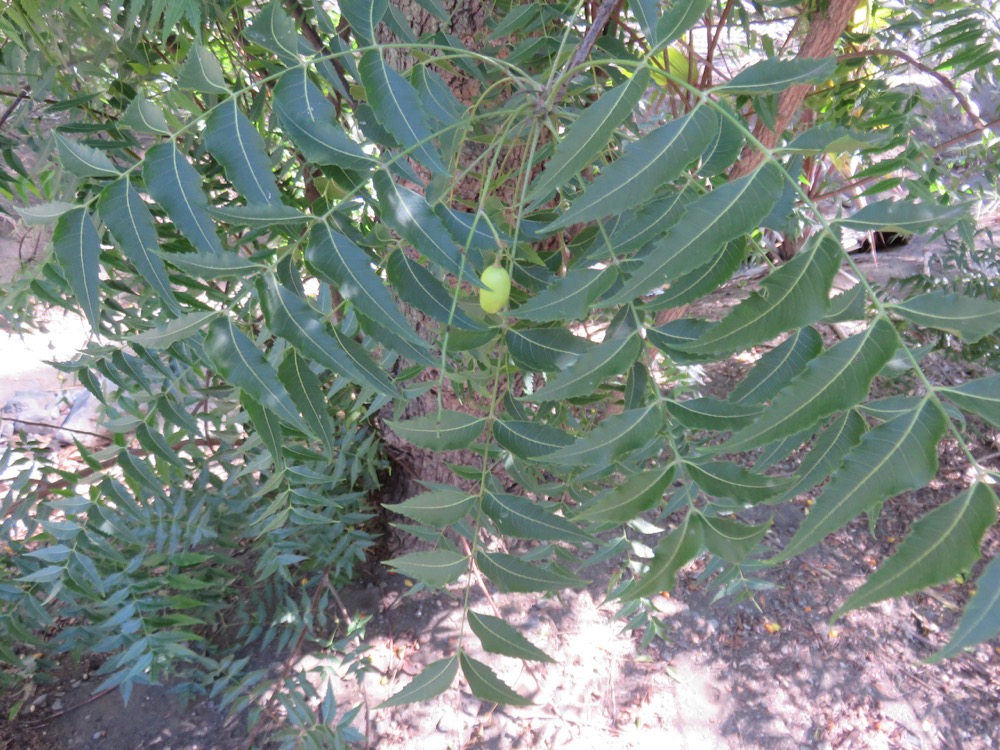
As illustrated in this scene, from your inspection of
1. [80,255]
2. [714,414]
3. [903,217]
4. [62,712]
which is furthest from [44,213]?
[62,712]

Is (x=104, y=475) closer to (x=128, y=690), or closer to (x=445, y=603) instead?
(x=128, y=690)

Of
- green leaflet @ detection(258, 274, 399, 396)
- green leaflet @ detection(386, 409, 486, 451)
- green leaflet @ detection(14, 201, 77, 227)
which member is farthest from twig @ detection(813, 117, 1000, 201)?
green leaflet @ detection(14, 201, 77, 227)

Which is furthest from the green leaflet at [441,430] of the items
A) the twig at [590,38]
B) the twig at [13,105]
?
the twig at [13,105]

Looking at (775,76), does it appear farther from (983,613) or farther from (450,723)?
(450,723)

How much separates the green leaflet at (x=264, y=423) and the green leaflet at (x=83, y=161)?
306 millimetres

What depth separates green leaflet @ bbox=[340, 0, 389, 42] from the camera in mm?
766

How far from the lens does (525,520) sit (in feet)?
2.82

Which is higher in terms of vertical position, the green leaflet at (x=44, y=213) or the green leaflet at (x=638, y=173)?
the green leaflet at (x=44, y=213)

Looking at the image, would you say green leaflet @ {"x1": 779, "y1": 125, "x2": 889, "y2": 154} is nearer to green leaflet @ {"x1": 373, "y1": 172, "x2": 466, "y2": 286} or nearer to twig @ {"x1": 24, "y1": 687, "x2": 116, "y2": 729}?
green leaflet @ {"x1": 373, "y1": 172, "x2": 466, "y2": 286}

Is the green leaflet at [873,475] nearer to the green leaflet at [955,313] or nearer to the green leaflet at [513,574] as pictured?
the green leaflet at [955,313]

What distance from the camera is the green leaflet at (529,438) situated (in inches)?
32.1

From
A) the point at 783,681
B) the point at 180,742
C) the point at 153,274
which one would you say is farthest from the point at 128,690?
the point at 783,681

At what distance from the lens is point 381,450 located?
207 cm

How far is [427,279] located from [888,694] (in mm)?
2245
